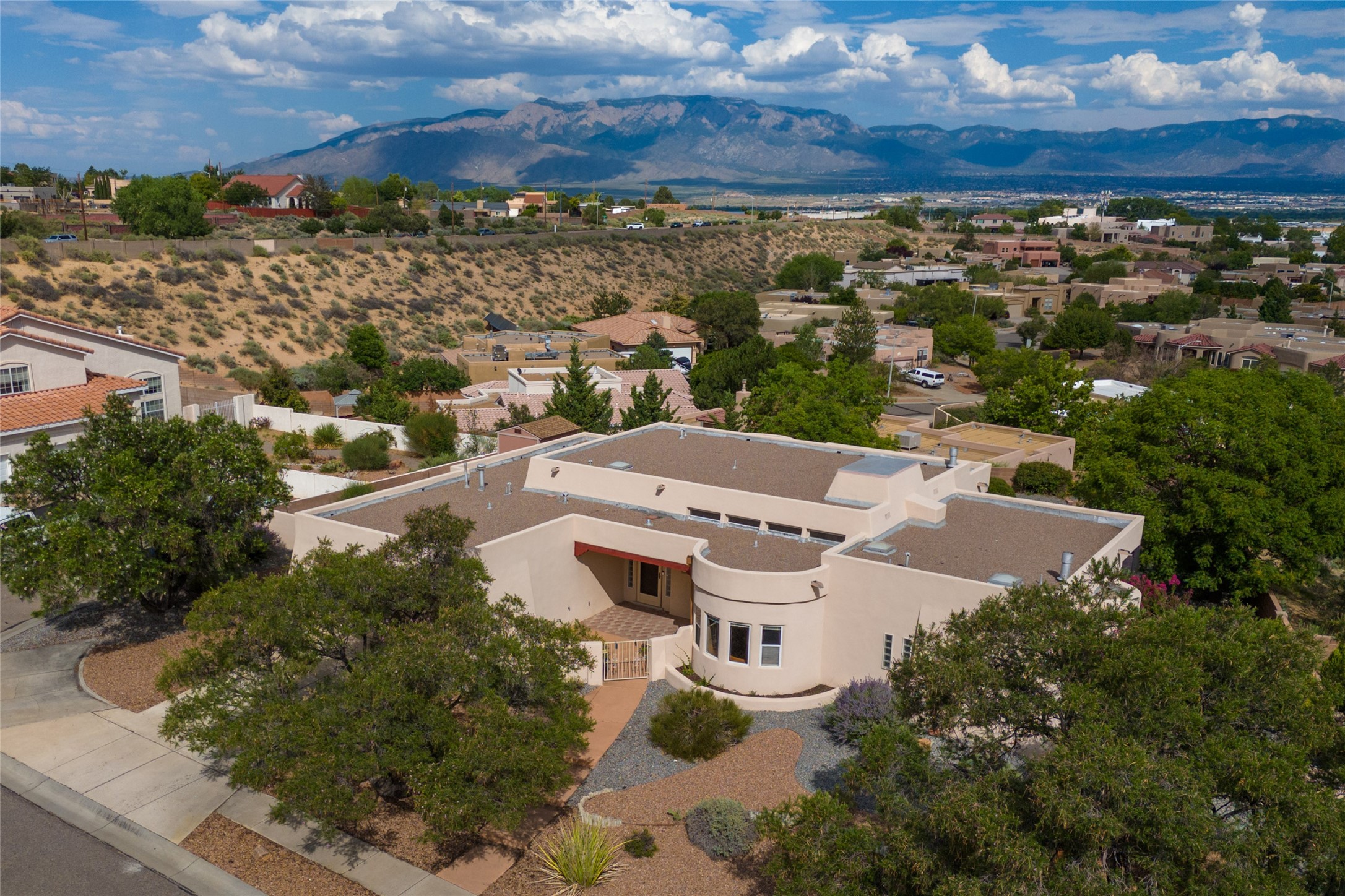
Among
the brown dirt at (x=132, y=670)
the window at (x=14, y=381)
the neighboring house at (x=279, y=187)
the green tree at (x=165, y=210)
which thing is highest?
the neighboring house at (x=279, y=187)

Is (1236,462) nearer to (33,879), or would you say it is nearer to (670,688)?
(670,688)

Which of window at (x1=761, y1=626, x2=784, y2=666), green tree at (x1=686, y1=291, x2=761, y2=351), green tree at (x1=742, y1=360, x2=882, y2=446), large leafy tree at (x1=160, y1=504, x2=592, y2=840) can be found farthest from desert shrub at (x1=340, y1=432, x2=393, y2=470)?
green tree at (x1=686, y1=291, x2=761, y2=351)

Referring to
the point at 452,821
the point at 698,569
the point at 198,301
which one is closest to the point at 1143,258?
the point at 198,301

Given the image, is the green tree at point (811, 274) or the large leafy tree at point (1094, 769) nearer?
the large leafy tree at point (1094, 769)

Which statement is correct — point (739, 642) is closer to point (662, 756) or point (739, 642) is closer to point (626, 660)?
point (626, 660)

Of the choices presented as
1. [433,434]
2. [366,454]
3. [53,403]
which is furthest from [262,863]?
[433,434]

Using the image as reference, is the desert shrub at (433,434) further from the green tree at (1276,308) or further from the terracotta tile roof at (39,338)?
the green tree at (1276,308)

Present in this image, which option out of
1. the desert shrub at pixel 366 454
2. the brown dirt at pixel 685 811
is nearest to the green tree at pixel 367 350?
the desert shrub at pixel 366 454

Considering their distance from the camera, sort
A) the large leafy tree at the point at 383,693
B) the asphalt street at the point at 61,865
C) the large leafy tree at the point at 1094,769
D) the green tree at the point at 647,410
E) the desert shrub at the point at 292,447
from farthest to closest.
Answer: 1. the green tree at the point at 647,410
2. the desert shrub at the point at 292,447
3. the asphalt street at the point at 61,865
4. the large leafy tree at the point at 383,693
5. the large leafy tree at the point at 1094,769
